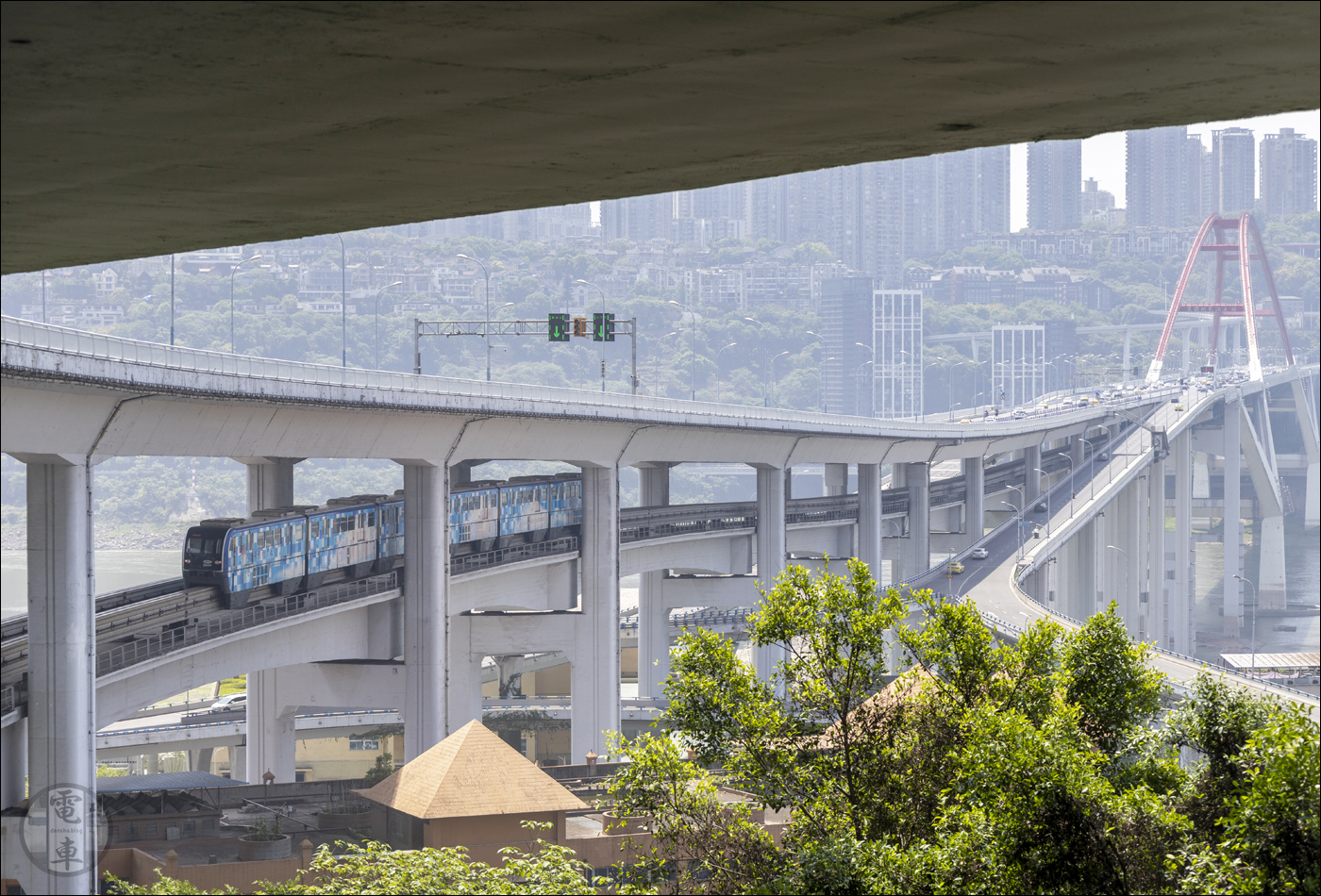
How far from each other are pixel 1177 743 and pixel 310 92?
13.0 m

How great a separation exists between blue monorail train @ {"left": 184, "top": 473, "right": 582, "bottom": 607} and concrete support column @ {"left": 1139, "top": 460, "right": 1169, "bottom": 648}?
79.9 m

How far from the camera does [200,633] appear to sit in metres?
35.1

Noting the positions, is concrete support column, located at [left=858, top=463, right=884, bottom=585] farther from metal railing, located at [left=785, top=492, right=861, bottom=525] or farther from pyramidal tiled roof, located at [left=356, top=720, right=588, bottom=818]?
pyramidal tiled roof, located at [left=356, top=720, right=588, bottom=818]

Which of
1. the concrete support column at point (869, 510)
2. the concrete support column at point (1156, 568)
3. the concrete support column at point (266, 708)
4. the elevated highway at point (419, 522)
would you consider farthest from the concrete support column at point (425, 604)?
the concrete support column at point (1156, 568)

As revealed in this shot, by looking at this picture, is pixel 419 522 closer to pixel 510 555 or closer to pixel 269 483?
pixel 510 555

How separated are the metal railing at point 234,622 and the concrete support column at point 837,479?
57166 mm

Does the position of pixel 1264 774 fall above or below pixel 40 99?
below

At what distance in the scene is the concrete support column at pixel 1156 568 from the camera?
4797 inches

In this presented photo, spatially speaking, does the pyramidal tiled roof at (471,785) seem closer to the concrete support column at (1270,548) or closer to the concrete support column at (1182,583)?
the concrete support column at (1182,583)

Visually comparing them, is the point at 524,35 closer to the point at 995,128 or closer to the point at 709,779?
the point at 995,128

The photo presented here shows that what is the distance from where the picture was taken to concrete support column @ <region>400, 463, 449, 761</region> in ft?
149

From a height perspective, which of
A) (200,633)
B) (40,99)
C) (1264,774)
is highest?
(40,99)

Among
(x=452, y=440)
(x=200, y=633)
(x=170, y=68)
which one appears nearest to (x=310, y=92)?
(x=170, y=68)

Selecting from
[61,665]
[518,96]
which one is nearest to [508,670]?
[61,665]
